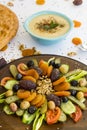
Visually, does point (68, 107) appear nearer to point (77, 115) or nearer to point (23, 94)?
point (77, 115)

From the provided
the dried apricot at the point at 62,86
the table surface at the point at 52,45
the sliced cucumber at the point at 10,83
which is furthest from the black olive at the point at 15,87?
the table surface at the point at 52,45

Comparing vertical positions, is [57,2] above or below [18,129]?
above

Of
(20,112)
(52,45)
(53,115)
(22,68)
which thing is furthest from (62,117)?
(52,45)

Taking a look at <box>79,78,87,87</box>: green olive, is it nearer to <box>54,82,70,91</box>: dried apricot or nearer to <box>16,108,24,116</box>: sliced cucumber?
<box>54,82,70,91</box>: dried apricot

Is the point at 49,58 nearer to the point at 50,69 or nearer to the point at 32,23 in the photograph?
the point at 50,69

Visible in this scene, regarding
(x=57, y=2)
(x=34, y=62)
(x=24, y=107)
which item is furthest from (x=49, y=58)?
(x=57, y=2)

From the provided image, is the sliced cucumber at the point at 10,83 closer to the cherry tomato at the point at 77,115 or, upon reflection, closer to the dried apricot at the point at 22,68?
the dried apricot at the point at 22,68
